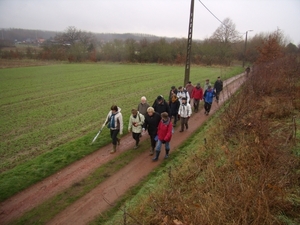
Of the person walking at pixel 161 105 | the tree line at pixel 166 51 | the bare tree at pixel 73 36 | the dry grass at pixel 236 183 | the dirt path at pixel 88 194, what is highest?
the bare tree at pixel 73 36

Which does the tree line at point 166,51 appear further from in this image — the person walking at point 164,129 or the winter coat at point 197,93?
the person walking at point 164,129

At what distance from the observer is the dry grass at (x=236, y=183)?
3.77m

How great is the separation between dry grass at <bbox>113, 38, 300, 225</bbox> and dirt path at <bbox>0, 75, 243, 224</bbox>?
1190 millimetres

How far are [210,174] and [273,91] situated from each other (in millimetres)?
9204

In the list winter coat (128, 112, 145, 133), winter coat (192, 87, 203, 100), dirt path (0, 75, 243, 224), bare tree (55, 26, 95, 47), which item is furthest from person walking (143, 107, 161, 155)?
bare tree (55, 26, 95, 47)

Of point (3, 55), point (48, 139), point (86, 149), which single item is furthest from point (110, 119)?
point (3, 55)

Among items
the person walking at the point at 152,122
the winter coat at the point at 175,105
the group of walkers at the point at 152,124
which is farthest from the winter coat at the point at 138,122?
the winter coat at the point at 175,105

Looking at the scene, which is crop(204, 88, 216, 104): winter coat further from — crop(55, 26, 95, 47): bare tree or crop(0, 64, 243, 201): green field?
crop(55, 26, 95, 47): bare tree

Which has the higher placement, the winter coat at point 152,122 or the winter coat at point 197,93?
the winter coat at point 197,93

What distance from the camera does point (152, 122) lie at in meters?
8.01

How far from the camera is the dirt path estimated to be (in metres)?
5.44

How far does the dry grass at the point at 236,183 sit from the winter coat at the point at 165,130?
113cm

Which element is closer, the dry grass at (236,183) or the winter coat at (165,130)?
the dry grass at (236,183)

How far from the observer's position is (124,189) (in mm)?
6312
